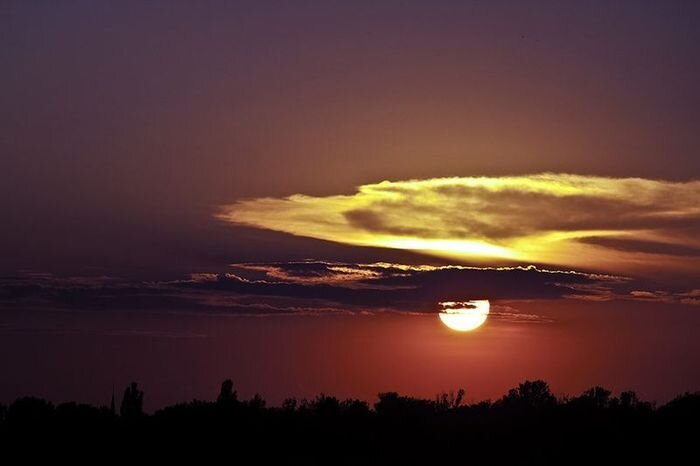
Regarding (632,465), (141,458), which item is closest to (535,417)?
(632,465)

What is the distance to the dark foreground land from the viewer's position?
114 m

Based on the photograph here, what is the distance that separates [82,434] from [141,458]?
27.9 ft

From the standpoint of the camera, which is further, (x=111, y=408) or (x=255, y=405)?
(x=255, y=405)

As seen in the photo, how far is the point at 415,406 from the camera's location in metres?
164

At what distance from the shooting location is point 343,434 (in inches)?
4929

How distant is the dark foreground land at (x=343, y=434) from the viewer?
114 metres

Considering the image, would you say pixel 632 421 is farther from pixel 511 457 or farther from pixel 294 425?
pixel 294 425

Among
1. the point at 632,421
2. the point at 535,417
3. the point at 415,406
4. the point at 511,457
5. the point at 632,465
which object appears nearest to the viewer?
the point at 632,465

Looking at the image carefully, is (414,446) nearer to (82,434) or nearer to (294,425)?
(294,425)

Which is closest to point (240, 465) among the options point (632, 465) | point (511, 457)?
point (511, 457)

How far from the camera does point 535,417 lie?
134375mm

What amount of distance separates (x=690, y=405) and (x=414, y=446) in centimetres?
3124

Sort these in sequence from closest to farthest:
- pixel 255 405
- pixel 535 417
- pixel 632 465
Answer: pixel 632 465, pixel 535 417, pixel 255 405

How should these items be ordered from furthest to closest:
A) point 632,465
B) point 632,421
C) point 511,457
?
point 632,421, point 511,457, point 632,465
